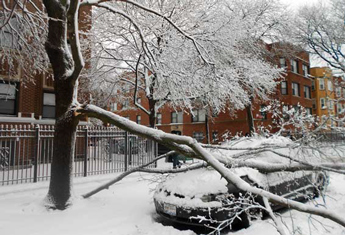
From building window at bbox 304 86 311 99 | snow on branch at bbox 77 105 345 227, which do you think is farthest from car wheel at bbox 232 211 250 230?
building window at bbox 304 86 311 99

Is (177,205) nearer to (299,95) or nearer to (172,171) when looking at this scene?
(172,171)

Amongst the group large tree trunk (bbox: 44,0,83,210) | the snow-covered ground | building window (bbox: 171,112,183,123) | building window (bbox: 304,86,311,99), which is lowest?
the snow-covered ground

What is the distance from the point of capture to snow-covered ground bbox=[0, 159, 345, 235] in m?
4.68

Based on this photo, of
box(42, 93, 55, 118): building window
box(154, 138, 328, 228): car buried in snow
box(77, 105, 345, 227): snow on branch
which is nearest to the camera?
box(77, 105, 345, 227): snow on branch

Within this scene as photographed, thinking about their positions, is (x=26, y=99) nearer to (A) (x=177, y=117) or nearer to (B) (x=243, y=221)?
(B) (x=243, y=221)

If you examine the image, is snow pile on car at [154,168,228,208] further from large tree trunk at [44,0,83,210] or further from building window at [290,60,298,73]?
building window at [290,60,298,73]

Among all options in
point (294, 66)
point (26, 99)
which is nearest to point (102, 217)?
point (26, 99)

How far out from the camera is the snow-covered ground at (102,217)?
468cm

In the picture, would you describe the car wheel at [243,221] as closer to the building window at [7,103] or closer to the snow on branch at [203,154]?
the snow on branch at [203,154]

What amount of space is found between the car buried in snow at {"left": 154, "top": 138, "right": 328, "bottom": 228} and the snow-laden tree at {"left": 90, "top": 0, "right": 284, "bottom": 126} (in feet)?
13.5

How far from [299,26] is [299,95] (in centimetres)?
1011

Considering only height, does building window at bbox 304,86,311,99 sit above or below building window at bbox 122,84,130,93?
above

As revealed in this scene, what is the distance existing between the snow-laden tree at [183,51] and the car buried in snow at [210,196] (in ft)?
13.5

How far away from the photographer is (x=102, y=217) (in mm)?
5445
